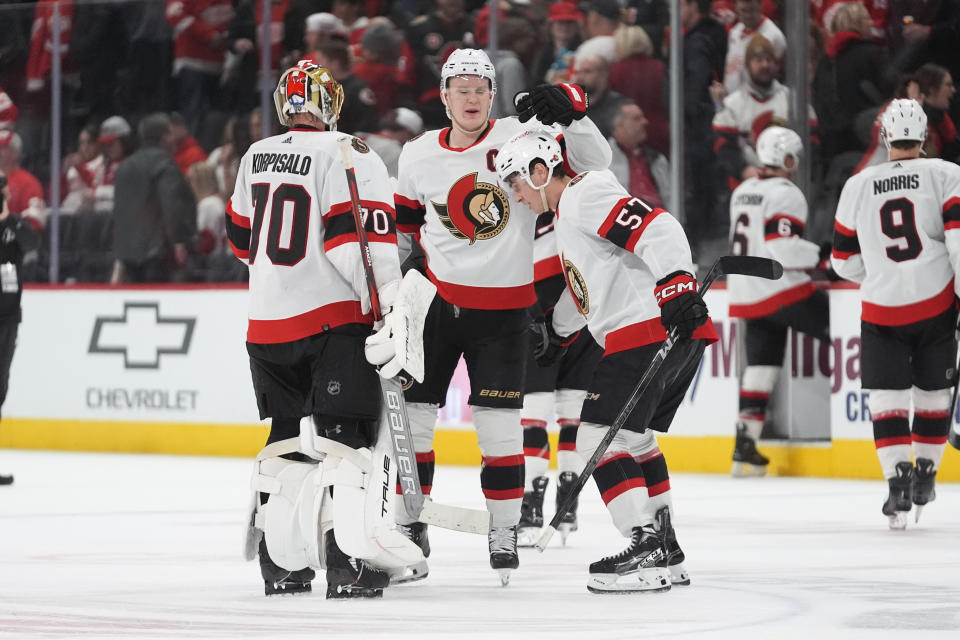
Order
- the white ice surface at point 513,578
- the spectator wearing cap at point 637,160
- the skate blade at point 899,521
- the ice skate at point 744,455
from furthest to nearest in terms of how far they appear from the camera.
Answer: the spectator wearing cap at point 637,160 < the ice skate at point 744,455 < the skate blade at point 899,521 < the white ice surface at point 513,578

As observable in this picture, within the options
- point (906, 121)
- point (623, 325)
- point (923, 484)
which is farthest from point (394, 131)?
point (623, 325)

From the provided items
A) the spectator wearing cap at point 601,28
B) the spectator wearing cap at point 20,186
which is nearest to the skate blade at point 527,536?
the spectator wearing cap at point 601,28

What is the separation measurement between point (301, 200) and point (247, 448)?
5.91 meters

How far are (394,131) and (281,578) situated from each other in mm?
6388

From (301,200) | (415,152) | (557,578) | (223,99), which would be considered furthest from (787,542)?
(223,99)

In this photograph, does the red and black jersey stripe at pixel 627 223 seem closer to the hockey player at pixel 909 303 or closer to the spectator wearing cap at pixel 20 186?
the hockey player at pixel 909 303

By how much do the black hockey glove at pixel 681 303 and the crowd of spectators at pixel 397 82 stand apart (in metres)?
4.69

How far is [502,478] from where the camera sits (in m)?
4.98

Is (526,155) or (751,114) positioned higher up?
(751,114)

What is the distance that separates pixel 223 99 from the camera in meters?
11.2

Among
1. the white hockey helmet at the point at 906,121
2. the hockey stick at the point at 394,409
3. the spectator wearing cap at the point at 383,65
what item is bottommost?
the hockey stick at the point at 394,409

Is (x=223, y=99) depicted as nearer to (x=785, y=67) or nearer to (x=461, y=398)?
(x=461, y=398)

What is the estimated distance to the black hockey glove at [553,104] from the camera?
16.4 feet

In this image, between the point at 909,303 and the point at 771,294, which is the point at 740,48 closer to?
the point at 771,294
